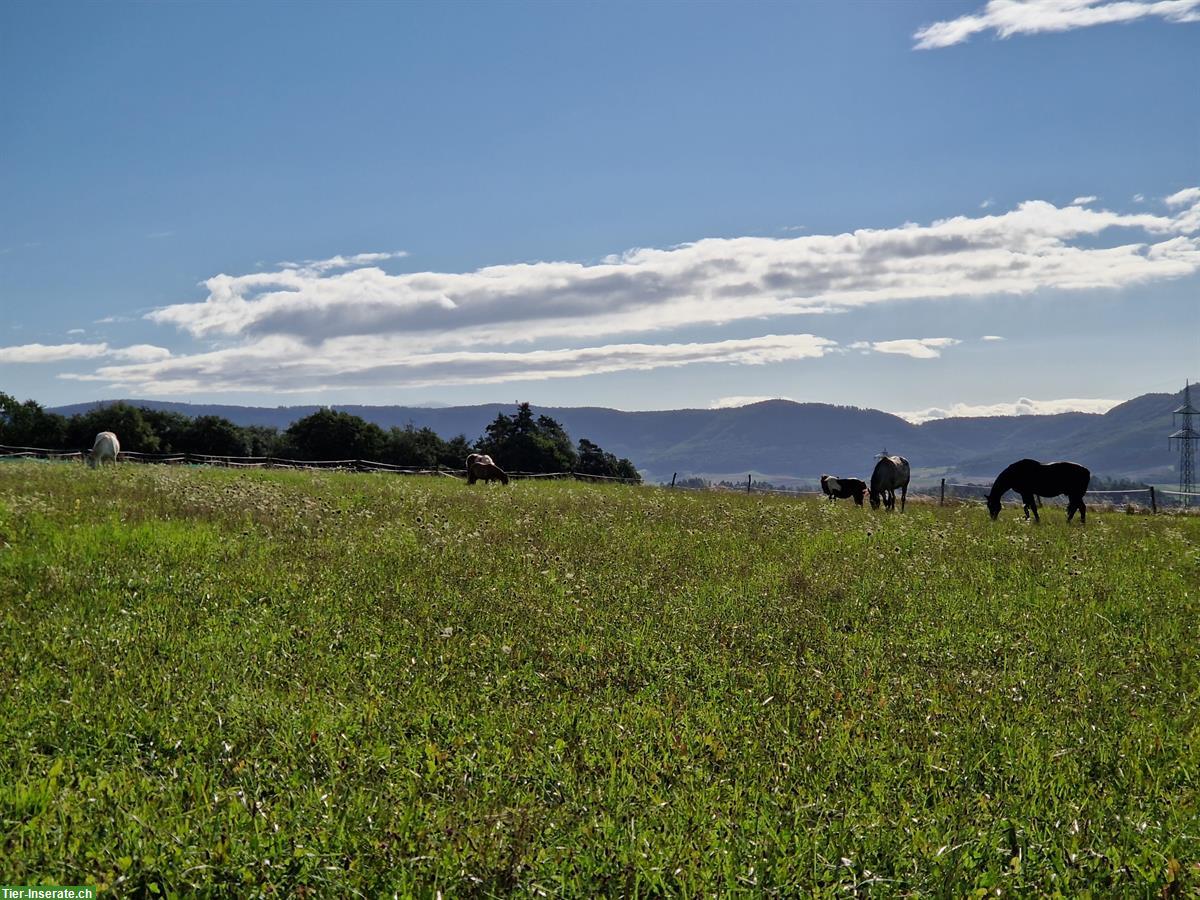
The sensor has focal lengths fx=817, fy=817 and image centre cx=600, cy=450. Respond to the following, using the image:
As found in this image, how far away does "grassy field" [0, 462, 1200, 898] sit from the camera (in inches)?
191

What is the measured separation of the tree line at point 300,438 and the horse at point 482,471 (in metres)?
54.6

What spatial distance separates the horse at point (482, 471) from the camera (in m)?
37.5

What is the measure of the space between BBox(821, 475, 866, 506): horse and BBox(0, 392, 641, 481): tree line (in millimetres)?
56985

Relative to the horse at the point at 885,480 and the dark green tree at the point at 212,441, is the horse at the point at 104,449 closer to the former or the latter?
the horse at the point at 885,480

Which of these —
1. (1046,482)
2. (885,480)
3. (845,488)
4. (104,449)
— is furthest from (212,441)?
(1046,482)

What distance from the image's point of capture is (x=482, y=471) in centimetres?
3794

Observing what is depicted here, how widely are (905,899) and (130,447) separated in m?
107

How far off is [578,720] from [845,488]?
30.6 metres

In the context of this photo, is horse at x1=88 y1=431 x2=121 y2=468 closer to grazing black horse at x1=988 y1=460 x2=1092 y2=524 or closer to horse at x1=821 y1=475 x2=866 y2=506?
horse at x1=821 y1=475 x2=866 y2=506

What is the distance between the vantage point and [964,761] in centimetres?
650

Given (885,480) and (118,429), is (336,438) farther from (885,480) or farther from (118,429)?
(885,480)

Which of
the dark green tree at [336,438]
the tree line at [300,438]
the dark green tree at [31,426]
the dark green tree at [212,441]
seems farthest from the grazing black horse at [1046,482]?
the dark green tree at [31,426]

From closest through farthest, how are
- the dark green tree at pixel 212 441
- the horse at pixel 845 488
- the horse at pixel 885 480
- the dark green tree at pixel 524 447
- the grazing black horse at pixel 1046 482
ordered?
the grazing black horse at pixel 1046 482, the horse at pixel 885 480, the horse at pixel 845 488, the dark green tree at pixel 524 447, the dark green tree at pixel 212 441

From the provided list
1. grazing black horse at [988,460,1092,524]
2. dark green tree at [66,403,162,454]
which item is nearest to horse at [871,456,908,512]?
grazing black horse at [988,460,1092,524]
